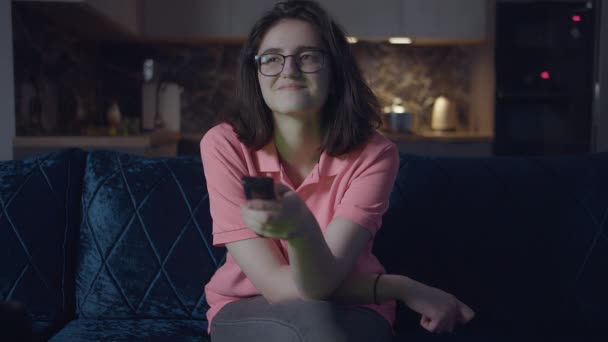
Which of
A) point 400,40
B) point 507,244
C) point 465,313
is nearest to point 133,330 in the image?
point 465,313

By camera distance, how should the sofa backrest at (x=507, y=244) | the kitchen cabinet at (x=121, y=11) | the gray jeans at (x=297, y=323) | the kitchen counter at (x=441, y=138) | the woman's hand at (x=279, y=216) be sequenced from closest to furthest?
the woman's hand at (x=279, y=216) → the gray jeans at (x=297, y=323) → the sofa backrest at (x=507, y=244) → the kitchen cabinet at (x=121, y=11) → the kitchen counter at (x=441, y=138)

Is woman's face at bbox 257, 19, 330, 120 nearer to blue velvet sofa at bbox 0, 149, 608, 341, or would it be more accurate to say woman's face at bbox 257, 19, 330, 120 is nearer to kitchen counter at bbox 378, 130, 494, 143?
blue velvet sofa at bbox 0, 149, 608, 341

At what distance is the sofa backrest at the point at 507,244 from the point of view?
1.45m

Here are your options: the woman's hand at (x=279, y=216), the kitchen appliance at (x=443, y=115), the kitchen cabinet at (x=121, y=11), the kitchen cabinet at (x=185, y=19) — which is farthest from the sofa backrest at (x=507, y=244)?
the kitchen cabinet at (x=185, y=19)

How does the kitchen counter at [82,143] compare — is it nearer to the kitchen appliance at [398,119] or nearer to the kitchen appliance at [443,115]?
A: the kitchen appliance at [398,119]

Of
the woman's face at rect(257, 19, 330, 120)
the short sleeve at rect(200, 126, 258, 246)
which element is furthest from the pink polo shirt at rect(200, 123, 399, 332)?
the woman's face at rect(257, 19, 330, 120)

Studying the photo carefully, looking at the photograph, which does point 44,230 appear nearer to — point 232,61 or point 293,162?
point 293,162

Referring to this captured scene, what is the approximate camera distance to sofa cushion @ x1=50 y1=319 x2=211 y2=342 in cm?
134

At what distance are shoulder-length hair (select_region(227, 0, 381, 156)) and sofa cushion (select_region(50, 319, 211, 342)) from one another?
1.50 feet

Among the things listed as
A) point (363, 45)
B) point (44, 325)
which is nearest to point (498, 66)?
point (363, 45)

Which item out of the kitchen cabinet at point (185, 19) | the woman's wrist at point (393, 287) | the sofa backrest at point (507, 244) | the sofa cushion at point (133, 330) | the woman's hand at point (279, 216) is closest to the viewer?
the woman's hand at point (279, 216)

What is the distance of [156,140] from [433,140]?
5.78ft

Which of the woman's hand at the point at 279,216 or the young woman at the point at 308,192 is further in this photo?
the young woman at the point at 308,192

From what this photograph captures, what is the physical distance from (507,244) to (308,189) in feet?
1.80
